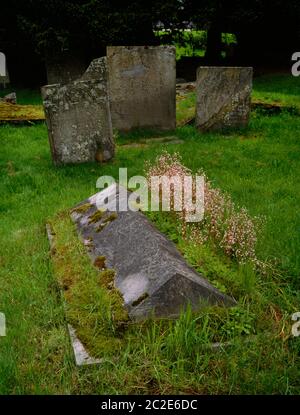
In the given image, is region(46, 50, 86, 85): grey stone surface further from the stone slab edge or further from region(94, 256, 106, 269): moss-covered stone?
the stone slab edge

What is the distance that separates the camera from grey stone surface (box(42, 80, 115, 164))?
24.0 ft

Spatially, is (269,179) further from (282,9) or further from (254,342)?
(282,9)

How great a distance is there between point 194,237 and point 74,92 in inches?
165

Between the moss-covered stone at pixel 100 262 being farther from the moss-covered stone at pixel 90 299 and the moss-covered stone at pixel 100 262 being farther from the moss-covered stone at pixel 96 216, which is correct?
the moss-covered stone at pixel 96 216

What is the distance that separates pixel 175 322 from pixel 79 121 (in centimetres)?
516

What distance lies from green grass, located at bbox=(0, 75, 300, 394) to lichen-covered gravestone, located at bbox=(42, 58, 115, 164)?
1.03m

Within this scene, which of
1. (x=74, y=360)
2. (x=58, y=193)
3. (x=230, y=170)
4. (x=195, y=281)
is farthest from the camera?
(x=230, y=170)

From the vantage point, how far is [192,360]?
9.78 ft

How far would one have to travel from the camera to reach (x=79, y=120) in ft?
24.8

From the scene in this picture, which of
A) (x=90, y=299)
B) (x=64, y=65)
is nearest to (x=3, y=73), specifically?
(x=64, y=65)

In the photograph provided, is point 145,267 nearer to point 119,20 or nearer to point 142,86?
point 142,86

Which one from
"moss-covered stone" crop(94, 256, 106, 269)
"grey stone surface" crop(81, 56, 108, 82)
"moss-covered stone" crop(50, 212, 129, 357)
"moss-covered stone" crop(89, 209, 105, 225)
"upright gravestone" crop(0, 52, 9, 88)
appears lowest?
"moss-covered stone" crop(50, 212, 129, 357)

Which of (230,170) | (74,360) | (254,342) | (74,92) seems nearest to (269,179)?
(230,170)

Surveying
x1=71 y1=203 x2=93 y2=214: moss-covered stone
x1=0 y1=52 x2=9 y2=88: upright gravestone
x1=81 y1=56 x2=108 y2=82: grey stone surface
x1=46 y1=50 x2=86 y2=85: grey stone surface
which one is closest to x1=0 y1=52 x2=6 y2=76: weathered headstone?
x1=0 y1=52 x2=9 y2=88: upright gravestone
